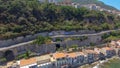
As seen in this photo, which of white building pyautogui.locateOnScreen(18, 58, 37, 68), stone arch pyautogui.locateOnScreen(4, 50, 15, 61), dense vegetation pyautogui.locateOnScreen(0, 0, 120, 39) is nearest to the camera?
white building pyautogui.locateOnScreen(18, 58, 37, 68)

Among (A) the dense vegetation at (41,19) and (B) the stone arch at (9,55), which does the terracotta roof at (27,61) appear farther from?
(A) the dense vegetation at (41,19)

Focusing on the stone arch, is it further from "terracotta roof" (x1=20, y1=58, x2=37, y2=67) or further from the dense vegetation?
"terracotta roof" (x1=20, y1=58, x2=37, y2=67)

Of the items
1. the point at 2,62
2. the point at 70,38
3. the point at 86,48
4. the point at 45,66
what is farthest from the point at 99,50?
the point at 2,62

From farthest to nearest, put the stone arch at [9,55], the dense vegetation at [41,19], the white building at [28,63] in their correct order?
the dense vegetation at [41,19]
the stone arch at [9,55]
the white building at [28,63]

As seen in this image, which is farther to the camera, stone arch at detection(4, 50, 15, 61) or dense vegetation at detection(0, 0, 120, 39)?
dense vegetation at detection(0, 0, 120, 39)

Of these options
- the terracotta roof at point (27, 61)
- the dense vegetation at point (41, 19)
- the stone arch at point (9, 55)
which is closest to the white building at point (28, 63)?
the terracotta roof at point (27, 61)

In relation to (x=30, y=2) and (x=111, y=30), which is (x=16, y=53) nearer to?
(x=30, y=2)

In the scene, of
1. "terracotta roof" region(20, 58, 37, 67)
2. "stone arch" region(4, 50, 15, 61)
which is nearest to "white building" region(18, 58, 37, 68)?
"terracotta roof" region(20, 58, 37, 67)

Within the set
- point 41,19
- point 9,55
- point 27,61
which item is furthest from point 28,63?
point 41,19

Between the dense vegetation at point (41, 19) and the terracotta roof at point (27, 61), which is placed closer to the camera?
the terracotta roof at point (27, 61)
